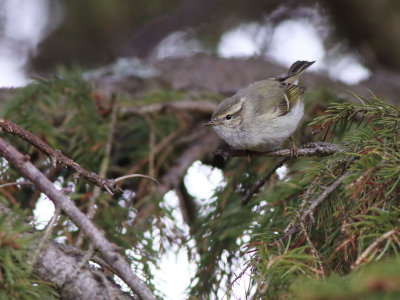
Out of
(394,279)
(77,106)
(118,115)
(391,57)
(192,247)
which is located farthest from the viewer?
(391,57)

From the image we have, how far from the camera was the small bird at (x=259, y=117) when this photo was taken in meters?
2.87

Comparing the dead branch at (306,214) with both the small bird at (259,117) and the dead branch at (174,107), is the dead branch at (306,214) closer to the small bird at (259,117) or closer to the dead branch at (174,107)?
the small bird at (259,117)

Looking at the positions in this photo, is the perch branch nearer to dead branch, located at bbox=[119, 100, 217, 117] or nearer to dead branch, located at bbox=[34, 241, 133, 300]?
dead branch, located at bbox=[34, 241, 133, 300]

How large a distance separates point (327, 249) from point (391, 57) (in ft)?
13.6

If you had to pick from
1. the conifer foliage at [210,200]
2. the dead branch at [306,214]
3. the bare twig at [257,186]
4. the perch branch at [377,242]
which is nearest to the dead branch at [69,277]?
the conifer foliage at [210,200]

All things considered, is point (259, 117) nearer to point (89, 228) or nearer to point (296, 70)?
point (296, 70)

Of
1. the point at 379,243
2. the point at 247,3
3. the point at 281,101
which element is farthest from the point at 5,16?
the point at 379,243

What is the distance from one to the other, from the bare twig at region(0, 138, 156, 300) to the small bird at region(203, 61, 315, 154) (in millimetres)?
1627

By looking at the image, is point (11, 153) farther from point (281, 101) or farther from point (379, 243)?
point (281, 101)

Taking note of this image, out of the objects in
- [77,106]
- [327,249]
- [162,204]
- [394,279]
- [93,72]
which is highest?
[93,72]

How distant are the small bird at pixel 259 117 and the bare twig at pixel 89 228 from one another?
1627 millimetres

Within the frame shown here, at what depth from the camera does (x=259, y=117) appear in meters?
3.12

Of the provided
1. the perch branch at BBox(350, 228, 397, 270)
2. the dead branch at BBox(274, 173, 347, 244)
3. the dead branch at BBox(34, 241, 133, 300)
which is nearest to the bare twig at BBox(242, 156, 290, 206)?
the dead branch at BBox(274, 173, 347, 244)

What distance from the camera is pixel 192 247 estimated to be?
8.57ft
